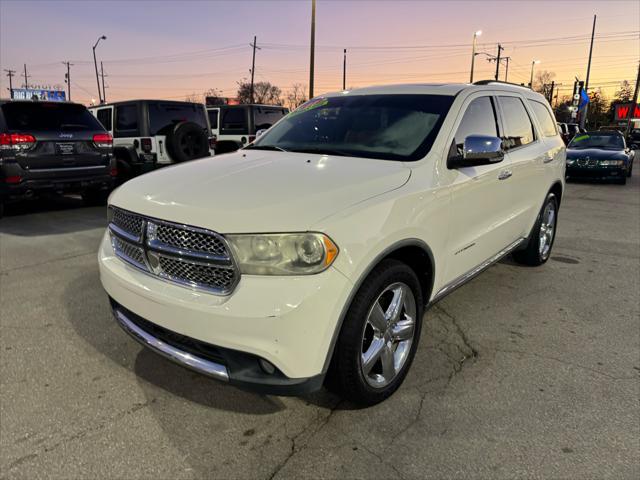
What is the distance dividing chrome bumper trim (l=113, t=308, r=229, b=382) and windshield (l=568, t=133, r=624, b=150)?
1522 cm

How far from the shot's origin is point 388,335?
266 centimetres

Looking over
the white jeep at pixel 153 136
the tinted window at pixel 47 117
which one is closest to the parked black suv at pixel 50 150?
the tinted window at pixel 47 117

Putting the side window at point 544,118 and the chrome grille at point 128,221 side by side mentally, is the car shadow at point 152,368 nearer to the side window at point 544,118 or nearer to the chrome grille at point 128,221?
the chrome grille at point 128,221

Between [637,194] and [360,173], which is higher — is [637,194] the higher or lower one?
the lower one

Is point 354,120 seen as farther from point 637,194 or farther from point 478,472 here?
point 637,194

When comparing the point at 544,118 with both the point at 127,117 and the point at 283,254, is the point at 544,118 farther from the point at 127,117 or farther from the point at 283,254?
the point at 127,117

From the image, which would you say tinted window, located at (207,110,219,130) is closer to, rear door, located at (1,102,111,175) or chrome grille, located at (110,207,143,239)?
rear door, located at (1,102,111,175)

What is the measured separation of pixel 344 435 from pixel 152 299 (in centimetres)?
117

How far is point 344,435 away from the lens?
244 centimetres

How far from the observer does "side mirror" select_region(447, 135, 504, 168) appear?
3025 millimetres

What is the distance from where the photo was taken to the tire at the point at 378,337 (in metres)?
2.31

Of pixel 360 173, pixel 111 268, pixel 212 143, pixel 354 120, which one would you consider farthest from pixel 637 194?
pixel 111 268

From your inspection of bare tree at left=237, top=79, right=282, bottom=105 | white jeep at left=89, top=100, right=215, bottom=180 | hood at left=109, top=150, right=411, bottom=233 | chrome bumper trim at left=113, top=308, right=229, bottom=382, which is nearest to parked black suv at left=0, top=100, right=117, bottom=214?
white jeep at left=89, top=100, right=215, bottom=180

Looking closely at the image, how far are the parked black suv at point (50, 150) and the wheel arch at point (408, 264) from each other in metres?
6.60
